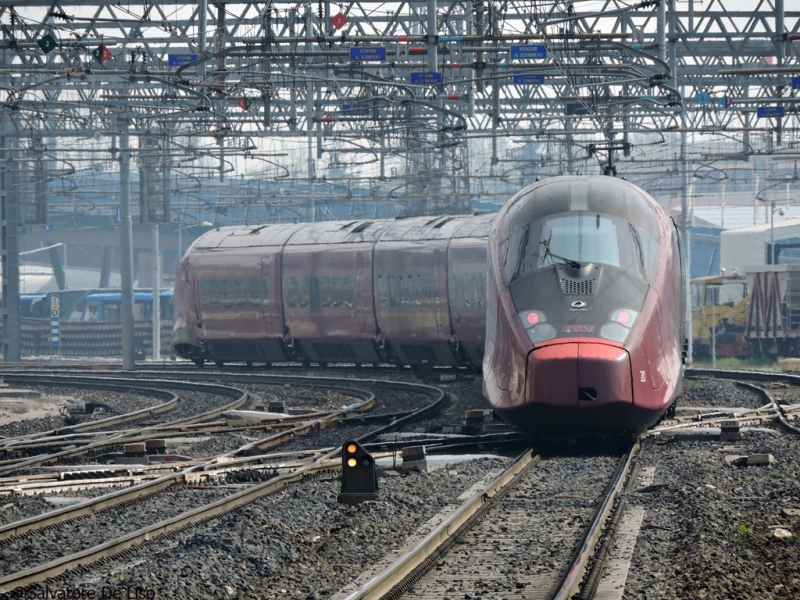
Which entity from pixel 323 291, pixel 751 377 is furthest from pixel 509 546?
pixel 323 291

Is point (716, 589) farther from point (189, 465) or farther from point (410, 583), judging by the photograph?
point (189, 465)

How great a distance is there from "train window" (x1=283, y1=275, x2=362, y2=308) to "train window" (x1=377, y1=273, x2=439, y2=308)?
866 millimetres

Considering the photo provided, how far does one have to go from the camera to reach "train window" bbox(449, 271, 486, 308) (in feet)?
81.8

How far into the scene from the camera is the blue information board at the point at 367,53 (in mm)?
21578

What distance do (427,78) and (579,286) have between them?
34.9 feet

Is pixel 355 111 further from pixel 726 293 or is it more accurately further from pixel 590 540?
pixel 590 540

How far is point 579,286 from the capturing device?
12883mm

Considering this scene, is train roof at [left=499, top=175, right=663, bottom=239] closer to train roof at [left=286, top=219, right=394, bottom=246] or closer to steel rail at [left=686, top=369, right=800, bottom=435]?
steel rail at [left=686, top=369, right=800, bottom=435]

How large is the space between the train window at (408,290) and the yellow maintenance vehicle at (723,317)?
59.1 ft

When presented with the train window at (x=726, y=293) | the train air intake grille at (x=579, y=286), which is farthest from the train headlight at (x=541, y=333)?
the train window at (x=726, y=293)

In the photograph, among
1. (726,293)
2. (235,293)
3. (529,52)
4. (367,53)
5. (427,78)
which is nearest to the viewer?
(367,53)

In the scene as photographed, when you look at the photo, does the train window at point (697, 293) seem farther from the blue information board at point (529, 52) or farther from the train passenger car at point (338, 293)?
the blue information board at point (529, 52)

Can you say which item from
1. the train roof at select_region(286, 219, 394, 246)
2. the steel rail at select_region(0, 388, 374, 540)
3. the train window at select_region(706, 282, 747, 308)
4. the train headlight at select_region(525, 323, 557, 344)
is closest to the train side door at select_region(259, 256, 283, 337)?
the train roof at select_region(286, 219, 394, 246)

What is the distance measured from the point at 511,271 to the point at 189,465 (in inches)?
164
